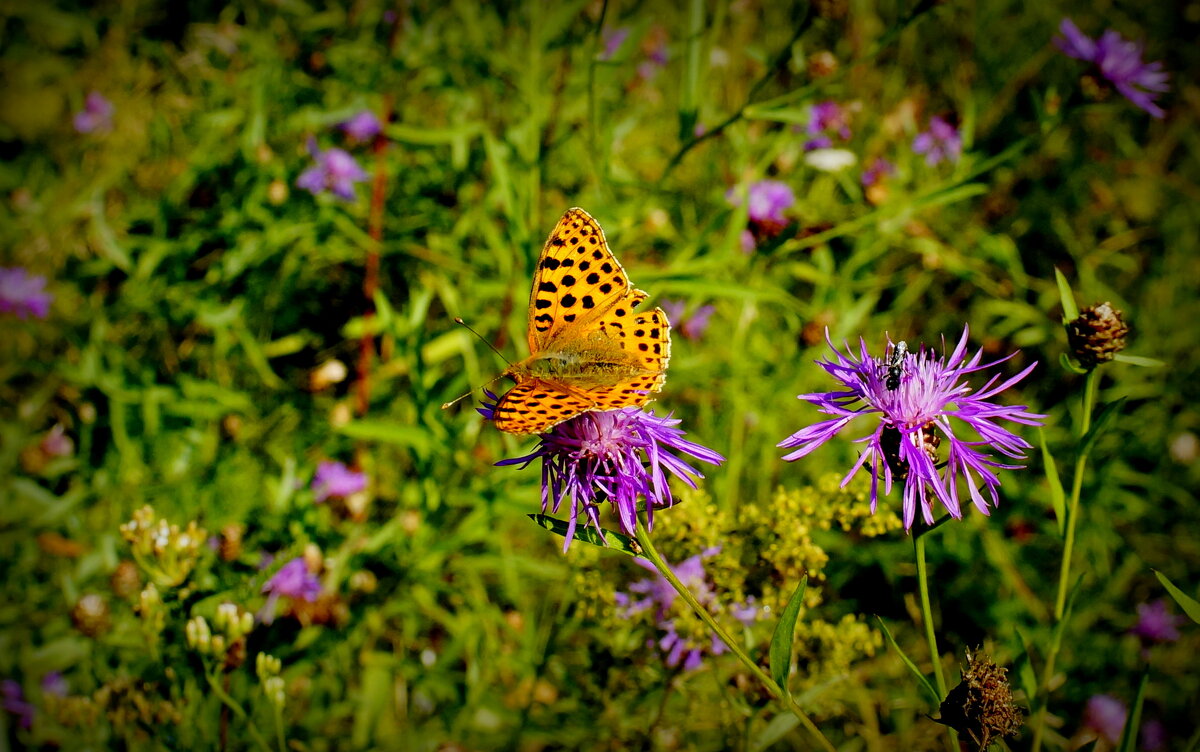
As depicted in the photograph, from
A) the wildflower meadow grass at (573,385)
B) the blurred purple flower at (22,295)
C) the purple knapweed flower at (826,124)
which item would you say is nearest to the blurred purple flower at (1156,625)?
the wildflower meadow grass at (573,385)

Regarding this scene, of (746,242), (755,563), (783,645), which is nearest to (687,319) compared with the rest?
(746,242)

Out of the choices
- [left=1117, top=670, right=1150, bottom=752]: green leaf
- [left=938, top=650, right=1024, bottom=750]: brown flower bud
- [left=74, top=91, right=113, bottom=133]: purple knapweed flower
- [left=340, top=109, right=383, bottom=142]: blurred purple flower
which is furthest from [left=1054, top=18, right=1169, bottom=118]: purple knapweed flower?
[left=74, top=91, right=113, bottom=133]: purple knapweed flower

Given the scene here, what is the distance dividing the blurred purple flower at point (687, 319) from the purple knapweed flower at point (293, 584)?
120 centimetres

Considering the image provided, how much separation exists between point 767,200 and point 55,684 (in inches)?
88.6

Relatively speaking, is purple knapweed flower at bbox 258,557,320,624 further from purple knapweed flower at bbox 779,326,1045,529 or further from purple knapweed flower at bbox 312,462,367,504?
purple knapweed flower at bbox 779,326,1045,529

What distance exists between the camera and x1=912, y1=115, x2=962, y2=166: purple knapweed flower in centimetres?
258

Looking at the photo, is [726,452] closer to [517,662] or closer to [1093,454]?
[517,662]

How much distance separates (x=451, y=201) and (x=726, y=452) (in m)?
1.25

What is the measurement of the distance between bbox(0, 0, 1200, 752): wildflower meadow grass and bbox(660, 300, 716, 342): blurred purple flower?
0.02 meters

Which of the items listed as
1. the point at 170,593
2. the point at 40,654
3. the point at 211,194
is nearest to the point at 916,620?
the point at 170,593

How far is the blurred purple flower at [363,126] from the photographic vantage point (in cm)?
238

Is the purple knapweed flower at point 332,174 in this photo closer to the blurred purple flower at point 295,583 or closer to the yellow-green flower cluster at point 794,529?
the blurred purple flower at point 295,583

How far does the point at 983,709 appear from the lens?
988mm

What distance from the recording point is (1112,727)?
7.19 feet
